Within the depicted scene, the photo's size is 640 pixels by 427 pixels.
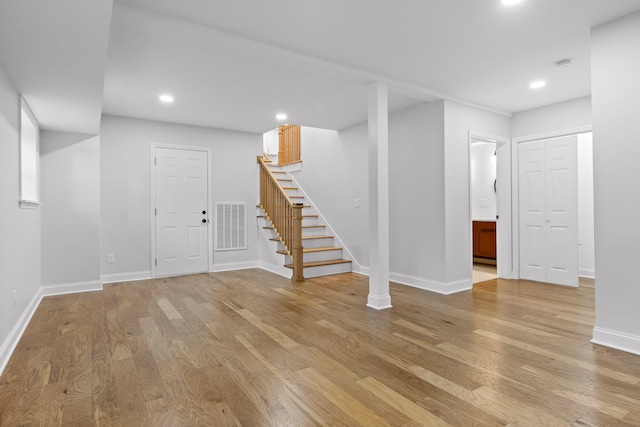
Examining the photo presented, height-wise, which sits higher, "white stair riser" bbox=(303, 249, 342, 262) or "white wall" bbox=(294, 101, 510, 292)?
"white wall" bbox=(294, 101, 510, 292)

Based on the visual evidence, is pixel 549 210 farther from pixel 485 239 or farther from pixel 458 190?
pixel 485 239

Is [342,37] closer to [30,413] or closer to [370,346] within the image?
[370,346]

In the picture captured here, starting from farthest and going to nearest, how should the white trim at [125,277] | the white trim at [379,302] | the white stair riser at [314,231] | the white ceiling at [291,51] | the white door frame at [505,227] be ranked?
the white stair riser at [314,231] → the white door frame at [505,227] → the white trim at [125,277] → the white trim at [379,302] → the white ceiling at [291,51]

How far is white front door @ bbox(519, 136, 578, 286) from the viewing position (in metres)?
4.77

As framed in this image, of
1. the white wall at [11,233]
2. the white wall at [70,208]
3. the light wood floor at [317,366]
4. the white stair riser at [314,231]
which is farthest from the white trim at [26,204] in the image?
the white stair riser at [314,231]

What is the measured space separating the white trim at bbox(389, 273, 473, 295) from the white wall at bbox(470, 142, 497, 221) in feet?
8.99

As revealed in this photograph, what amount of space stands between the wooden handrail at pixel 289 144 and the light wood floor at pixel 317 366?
4.10 m

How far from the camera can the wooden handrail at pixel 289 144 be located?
7348 millimetres

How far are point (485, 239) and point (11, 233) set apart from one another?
22.1 feet

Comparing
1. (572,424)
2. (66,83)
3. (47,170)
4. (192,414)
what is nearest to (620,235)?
(572,424)

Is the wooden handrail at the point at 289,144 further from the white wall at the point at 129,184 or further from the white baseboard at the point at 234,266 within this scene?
the white baseboard at the point at 234,266

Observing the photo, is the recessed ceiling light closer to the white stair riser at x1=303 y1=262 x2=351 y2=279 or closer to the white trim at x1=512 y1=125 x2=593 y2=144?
the white trim at x1=512 y1=125 x2=593 y2=144

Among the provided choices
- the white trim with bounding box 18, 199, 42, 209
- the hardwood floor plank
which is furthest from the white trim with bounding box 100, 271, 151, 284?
the hardwood floor plank

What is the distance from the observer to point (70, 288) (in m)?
4.55
